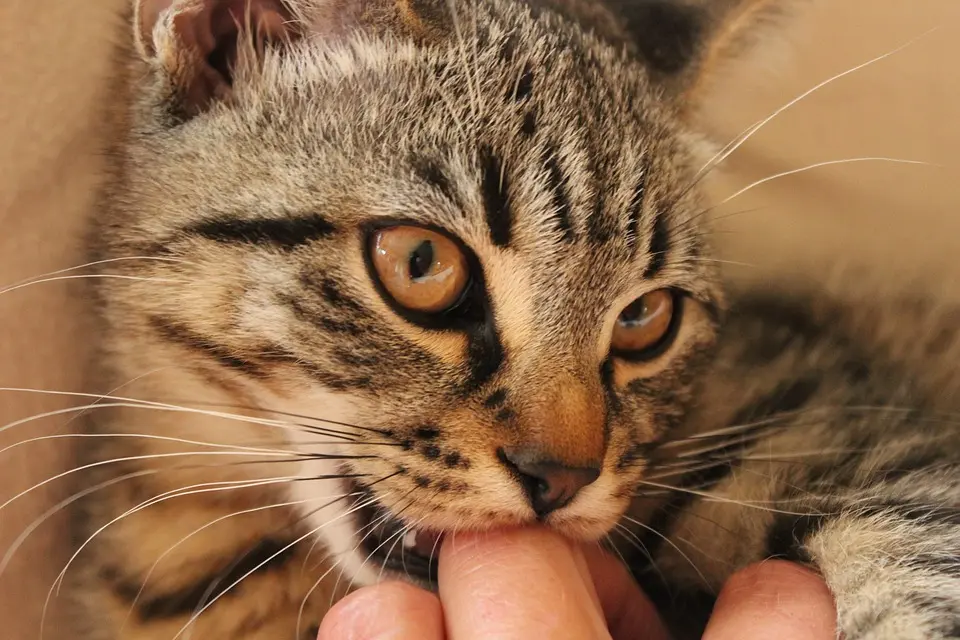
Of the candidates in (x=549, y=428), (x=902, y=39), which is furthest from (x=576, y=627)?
(x=902, y=39)

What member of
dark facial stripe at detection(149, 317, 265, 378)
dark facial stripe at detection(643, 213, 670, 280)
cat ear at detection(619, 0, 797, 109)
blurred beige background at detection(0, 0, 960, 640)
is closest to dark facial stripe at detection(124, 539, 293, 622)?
blurred beige background at detection(0, 0, 960, 640)

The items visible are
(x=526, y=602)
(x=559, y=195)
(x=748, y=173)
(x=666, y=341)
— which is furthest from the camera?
(x=748, y=173)

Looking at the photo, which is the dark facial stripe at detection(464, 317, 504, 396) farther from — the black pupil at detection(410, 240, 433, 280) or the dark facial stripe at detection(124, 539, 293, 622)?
the dark facial stripe at detection(124, 539, 293, 622)

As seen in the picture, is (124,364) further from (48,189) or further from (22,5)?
(22,5)

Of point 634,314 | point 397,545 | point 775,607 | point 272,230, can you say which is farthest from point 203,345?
point 775,607

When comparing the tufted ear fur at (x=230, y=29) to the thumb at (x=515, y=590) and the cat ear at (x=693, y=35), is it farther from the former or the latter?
the thumb at (x=515, y=590)

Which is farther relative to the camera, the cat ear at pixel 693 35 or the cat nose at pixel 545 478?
the cat ear at pixel 693 35

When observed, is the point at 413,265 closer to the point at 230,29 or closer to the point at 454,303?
the point at 454,303

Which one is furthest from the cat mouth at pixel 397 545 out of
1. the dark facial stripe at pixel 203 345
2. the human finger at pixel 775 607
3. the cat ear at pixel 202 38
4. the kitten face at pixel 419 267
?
the cat ear at pixel 202 38
